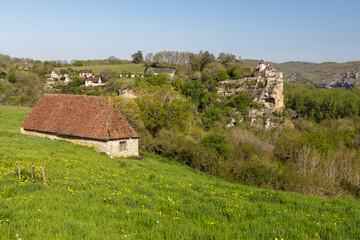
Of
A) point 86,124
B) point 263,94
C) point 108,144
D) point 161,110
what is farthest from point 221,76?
point 108,144

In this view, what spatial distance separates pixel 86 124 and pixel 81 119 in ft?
3.40

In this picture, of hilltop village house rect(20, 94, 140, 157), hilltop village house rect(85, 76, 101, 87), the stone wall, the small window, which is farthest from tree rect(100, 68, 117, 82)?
the small window

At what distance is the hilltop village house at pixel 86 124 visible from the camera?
22.2m

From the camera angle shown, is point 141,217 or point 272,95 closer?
point 141,217

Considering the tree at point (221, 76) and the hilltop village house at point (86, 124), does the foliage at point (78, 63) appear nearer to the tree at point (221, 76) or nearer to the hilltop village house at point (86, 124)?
the tree at point (221, 76)

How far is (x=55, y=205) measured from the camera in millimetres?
6219

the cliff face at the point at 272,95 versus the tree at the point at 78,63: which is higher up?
the tree at the point at 78,63

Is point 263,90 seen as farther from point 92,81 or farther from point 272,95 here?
point 92,81

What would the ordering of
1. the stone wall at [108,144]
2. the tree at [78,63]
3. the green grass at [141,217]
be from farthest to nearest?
the tree at [78,63] → the stone wall at [108,144] → the green grass at [141,217]

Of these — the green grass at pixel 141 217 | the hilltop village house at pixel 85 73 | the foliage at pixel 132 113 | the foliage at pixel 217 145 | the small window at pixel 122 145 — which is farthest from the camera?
the hilltop village house at pixel 85 73

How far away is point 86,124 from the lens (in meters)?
23.1

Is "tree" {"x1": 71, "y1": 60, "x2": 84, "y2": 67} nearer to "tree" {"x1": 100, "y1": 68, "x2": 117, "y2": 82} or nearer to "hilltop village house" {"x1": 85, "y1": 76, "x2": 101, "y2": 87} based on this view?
"tree" {"x1": 100, "y1": 68, "x2": 117, "y2": 82}

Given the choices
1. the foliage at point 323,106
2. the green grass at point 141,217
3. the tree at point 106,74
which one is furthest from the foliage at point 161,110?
the foliage at point 323,106

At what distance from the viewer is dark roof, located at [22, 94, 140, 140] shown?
22472 millimetres
